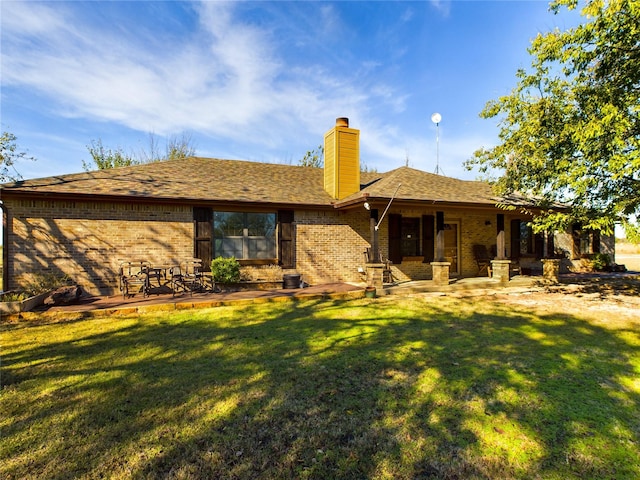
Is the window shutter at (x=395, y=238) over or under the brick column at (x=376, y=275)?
over

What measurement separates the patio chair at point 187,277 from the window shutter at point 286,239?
251cm

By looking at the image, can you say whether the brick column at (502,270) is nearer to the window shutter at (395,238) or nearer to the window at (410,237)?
the window at (410,237)

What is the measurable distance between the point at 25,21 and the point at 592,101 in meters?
13.2

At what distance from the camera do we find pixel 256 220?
10828 millimetres

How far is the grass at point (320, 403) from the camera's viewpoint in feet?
8.13

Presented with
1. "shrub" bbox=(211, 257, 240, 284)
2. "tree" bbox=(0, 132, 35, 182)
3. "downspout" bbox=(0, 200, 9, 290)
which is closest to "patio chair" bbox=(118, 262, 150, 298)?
"shrub" bbox=(211, 257, 240, 284)

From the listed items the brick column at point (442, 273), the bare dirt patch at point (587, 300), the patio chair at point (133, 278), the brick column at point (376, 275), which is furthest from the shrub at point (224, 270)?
the bare dirt patch at point (587, 300)

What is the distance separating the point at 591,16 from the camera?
7.07 metres

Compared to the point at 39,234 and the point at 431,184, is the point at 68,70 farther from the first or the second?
the point at 431,184

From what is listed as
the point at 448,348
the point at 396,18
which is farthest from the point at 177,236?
the point at 396,18

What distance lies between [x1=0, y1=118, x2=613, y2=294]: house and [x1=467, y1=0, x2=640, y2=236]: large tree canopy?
8.02 feet

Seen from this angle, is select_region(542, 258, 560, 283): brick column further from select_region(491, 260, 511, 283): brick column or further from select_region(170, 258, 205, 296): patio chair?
select_region(170, 258, 205, 296): patio chair

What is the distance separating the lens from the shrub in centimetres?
982

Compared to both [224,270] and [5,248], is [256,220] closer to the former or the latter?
[224,270]
